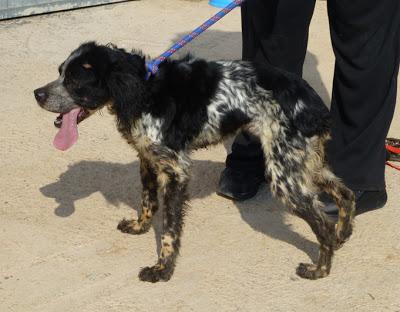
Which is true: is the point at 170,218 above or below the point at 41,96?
below

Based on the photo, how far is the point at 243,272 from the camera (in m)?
4.26

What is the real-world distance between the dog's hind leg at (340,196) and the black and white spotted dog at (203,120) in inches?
7.3

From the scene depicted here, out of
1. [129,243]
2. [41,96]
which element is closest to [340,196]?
[129,243]

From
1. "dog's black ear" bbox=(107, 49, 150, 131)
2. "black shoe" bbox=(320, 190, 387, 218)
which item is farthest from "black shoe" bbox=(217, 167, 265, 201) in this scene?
"dog's black ear" bbox=(107, 49, 150, 131)

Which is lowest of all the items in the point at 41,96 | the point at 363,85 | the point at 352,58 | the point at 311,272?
the point at 311,272

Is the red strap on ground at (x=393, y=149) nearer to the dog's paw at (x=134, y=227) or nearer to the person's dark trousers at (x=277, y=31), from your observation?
the person's dark trousers at (x=277, y=31)

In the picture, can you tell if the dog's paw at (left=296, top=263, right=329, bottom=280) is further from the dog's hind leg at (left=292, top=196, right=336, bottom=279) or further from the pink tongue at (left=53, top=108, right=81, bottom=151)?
the pink tongue at (left=53, top=108, right=81, bottom=151)

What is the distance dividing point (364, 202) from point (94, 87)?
2.01 m

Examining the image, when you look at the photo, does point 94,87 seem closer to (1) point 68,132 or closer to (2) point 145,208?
(1) point 68,132

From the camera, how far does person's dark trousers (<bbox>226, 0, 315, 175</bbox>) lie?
4.51m

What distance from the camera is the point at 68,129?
411 cm

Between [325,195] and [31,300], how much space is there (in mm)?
1980

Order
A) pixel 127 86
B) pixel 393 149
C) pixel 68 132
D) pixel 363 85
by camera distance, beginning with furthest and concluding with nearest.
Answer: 1. pixel 393 149
2. pixel 363 85
3. pixel 68 132
4. pixel 127 86

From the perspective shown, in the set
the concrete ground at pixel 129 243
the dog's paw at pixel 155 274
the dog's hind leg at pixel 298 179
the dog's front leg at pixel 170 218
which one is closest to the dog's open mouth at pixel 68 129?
the dog's front leg at pixel 170 218
